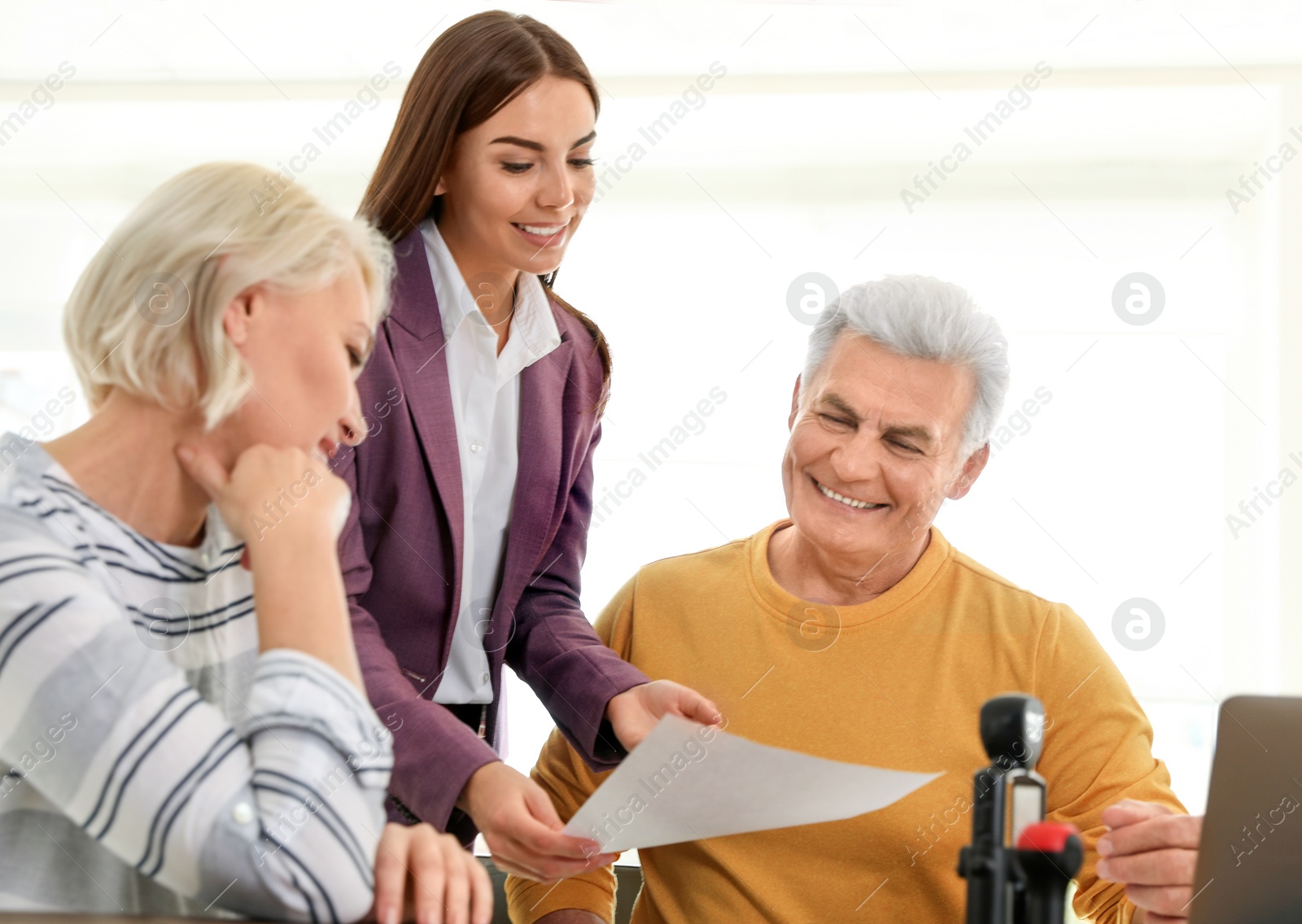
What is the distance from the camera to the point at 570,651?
1.50m

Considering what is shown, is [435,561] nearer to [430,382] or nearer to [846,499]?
[430,382]

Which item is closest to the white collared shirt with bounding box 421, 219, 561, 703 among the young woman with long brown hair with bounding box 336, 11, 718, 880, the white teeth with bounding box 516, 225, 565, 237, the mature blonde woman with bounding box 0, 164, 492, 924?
the young woman with long brown hair with bounding box 336, 11, 718, 880

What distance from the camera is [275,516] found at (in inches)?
35.4

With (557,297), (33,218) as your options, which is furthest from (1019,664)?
(33,218)

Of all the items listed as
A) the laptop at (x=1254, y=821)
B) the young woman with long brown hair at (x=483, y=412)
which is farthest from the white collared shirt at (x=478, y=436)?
the laptop at (x=1254, y=821)

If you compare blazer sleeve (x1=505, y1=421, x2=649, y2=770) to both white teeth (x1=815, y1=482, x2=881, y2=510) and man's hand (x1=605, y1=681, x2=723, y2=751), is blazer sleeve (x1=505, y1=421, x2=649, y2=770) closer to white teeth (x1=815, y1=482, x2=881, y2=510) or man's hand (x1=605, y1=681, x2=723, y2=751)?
man's hand (x1=605, y1=681, x2=723, y2=751)

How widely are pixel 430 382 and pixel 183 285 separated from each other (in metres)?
0.50

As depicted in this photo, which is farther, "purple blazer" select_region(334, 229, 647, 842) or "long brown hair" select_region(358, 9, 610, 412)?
"long brown hair" select_region(358, 9, 610, 412)

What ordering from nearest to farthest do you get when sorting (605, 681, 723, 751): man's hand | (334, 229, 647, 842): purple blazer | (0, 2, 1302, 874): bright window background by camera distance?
(334, 229, 647, 842): purple blazer, (605, 681, 723, 751): man's hand, (0, 2, 1302, 874): bright window background

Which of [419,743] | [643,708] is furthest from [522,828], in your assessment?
[643,708]

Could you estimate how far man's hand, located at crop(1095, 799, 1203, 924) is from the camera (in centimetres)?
115

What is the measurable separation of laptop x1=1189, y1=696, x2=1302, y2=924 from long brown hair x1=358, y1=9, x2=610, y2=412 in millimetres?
1100

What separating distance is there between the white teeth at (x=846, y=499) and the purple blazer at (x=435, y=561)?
36 centimetres

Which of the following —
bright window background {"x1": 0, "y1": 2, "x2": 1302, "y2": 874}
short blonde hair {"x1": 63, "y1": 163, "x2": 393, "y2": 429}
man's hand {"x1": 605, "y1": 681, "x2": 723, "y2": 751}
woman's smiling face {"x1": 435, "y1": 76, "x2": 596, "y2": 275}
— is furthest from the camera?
bright window background {"x1": 0, "y1": 2, "x2": 1302, "y2": 874}
